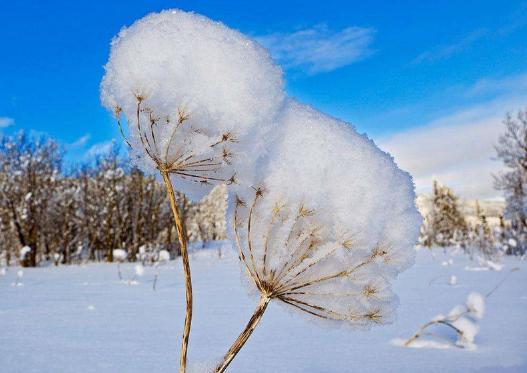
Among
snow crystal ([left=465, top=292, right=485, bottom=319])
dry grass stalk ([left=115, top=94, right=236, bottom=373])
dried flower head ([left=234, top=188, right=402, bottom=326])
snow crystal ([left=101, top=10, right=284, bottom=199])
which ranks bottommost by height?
snow crystal ([left=465, top=292, right=485, bottom=319])

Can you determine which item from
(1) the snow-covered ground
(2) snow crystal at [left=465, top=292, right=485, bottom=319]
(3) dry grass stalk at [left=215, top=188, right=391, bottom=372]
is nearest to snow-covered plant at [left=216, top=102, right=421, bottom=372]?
(3) dry grass stalk at [left=215, top=188, right=391, bottom=372]

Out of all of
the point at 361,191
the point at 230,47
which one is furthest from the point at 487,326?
the point at 230,47

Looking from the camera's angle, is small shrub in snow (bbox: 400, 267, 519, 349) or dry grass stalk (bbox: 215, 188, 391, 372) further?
small shrub in snow (bbox: 400, 267, 519, 349)

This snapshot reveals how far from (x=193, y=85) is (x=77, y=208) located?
19352mm

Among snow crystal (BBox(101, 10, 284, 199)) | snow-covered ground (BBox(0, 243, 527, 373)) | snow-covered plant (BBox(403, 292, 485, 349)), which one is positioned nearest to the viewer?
snow crystal (BBox(101, 10, 284, 199))

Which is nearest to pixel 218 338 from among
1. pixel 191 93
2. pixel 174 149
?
pixel 174 149

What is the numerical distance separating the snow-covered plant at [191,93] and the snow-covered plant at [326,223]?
0.28 feet

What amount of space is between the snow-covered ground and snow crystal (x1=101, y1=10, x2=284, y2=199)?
373 mm

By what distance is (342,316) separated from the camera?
3.74 feet

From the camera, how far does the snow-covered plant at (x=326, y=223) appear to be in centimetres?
108

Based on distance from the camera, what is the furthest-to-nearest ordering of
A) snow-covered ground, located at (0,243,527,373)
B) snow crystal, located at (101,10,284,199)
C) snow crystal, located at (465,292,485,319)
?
snow crystal, located at (465,292,485,319), snow-covered ground, located at (0,243,527,373), snow crystal, located at (101,10,284,199)

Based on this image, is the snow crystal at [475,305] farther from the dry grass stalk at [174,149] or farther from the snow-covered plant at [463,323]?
the dry grass stalk at [174,149]

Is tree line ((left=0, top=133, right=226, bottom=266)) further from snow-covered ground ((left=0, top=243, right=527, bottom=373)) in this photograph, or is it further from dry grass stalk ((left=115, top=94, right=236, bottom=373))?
dry grass stalk ((left=115, top=94, right=236, bottom=373))

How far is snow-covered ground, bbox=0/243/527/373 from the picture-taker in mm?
2078
